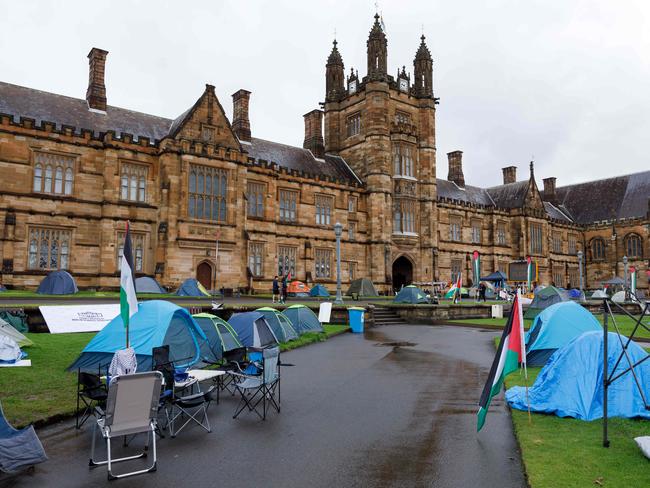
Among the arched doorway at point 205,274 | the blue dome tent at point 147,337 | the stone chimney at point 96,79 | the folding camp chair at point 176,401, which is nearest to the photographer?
the folding camp chair at point 176,401

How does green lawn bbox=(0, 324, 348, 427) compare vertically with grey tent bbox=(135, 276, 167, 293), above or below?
below

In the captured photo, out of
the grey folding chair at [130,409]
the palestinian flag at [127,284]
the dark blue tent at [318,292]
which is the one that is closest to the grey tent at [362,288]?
the dark blue tent at [318,292]

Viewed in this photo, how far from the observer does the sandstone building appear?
28.7 metres

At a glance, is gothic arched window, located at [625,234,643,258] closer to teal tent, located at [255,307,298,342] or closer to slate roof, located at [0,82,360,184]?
slate roof, located at [0,82,360,184]

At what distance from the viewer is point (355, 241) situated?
4231 cm

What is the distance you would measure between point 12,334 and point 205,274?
19.5 m

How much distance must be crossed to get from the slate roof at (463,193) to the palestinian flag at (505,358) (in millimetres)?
45203

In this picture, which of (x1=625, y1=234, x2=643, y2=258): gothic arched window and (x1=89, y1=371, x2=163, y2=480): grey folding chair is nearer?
(x1=89, y1=371, x2=163, y2=480): grey folding chair

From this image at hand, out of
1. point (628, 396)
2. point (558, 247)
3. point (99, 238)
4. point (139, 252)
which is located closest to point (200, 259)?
point (139, 252)

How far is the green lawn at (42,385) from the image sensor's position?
7949 millimetres

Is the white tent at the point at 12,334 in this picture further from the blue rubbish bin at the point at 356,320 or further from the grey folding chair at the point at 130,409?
the blue rubbish bin at the point at 356,320

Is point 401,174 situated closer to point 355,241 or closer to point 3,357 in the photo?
point 355,241

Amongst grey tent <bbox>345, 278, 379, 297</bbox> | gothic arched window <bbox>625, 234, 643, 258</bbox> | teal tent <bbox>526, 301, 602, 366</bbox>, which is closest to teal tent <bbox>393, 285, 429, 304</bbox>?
grey tent <bbox>345, 278, 379, 297</bbox>

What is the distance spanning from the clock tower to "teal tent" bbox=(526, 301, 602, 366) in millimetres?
28690
